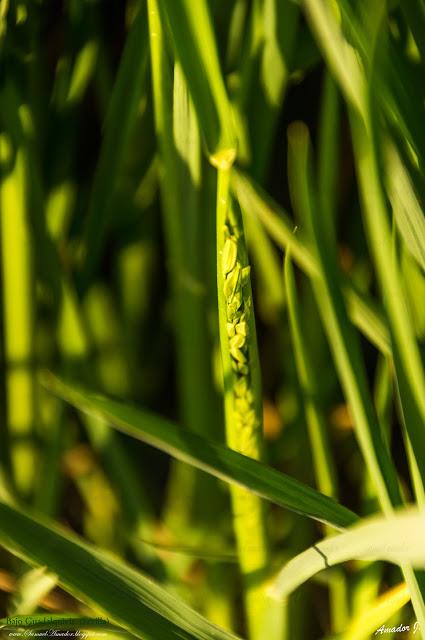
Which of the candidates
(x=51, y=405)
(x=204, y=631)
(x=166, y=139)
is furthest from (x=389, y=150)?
(x=51, y=405)

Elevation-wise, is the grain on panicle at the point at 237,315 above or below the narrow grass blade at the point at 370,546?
above

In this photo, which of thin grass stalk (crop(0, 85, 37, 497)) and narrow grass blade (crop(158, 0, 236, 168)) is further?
thin grass stalk (crop(0, 85, 37, 497))

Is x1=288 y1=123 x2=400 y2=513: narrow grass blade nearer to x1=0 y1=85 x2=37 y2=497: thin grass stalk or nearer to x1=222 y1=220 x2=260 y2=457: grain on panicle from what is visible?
x1=222 y1=220 x2=260 y2=457: grain on panicle

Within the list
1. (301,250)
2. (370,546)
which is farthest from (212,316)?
(370,546)

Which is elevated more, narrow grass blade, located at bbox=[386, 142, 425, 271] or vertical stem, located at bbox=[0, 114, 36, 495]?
vertical stem, located at bbox=[0, 114, 36, 495]

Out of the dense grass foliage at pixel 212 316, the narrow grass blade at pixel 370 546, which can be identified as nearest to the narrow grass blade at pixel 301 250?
the dense grass foliage at pixel 212 316

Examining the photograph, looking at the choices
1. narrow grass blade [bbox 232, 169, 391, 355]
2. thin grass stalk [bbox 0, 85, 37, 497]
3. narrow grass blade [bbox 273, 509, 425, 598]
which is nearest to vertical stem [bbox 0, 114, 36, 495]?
thin grass stalk [bbox 0, 85, 37, 497]

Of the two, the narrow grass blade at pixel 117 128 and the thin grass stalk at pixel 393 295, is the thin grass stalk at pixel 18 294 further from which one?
the thin grass stalk at pixel 393 295
